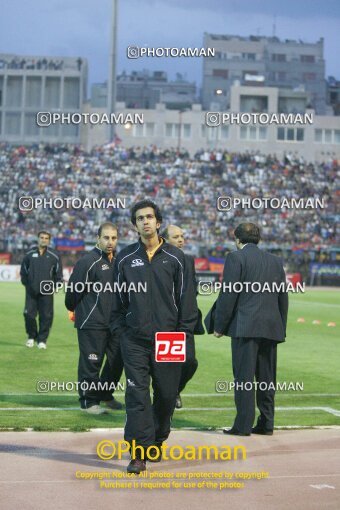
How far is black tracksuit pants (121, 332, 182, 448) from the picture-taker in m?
9.41

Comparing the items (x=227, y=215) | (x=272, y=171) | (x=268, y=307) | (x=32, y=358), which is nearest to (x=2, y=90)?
(x=272, y=171)

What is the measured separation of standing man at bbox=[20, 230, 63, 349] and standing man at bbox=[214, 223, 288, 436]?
35.2 feet

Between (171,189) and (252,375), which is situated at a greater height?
(171,189)

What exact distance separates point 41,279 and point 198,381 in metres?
5.98

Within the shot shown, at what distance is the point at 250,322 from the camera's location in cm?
1151

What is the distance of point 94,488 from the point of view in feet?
28.8

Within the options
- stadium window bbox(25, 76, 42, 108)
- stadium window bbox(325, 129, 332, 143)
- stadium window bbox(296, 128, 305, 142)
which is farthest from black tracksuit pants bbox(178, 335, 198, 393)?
stadium window bbox(25, 76, 42, 108)

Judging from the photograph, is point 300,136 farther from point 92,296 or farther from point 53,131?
point 92,296

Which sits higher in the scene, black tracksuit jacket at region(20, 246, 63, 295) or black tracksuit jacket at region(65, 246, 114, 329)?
black tracksuit jacket at region(20, 246, 63, 295)

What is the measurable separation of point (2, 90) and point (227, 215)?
155 feet

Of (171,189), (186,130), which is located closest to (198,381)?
(171,189)

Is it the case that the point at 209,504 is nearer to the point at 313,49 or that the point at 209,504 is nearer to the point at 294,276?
the point at 294,276

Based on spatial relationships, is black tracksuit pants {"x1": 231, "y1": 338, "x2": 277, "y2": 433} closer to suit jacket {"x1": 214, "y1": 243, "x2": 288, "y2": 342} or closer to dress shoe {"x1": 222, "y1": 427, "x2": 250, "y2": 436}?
dress shoe {"x1": 222, "y1": 427, "x2": 250, "y2": 436}

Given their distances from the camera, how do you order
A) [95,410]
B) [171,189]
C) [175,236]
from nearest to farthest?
[175,236] < [95,410] < [171,189]
